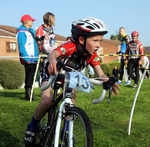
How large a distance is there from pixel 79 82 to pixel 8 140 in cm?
229

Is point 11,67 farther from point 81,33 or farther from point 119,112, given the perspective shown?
point 81,33

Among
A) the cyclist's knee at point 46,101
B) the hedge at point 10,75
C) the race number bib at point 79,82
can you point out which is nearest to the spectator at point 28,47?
the cyclist's knee at point 46,101

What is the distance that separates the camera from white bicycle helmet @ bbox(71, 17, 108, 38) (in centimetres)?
300

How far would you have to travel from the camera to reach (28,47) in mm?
7375

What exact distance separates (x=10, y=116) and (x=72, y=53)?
2.94 metres

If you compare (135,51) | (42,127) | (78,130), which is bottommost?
(42,127)

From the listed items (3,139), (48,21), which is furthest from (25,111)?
(48,21)

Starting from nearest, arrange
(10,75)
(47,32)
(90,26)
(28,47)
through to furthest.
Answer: (90,26)
(28,47)
(47,32)
(10,75)

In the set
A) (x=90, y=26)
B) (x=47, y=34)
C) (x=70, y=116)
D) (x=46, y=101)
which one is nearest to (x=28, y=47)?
(x=47, y=34)

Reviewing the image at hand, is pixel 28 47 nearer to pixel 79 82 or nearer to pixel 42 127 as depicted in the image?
pixel 42 127

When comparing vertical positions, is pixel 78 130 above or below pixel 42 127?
above

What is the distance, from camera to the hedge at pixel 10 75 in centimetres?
1840

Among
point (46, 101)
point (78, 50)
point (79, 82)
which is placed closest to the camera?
point (79, 82)

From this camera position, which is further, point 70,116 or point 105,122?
point 105,122
